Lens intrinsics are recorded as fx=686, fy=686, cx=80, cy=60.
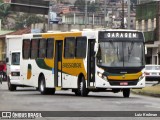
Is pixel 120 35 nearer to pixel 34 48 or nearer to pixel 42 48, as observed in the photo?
pixel 42 48

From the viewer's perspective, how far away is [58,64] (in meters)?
33.4

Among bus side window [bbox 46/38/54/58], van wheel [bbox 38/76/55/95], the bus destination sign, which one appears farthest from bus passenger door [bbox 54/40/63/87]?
the bus destination sign

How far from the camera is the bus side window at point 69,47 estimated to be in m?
32.2

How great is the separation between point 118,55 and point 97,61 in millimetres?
964

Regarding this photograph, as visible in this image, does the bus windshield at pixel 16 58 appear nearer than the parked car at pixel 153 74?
Yes

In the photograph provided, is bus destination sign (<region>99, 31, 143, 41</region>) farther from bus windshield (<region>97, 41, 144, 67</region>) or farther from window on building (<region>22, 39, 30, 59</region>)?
window on building (<region>22, 39, 30, 59</region>)

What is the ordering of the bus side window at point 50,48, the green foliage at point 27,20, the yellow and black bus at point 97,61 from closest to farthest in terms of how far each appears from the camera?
the yellow and black bus at point 97,61 → the bus side window at point 50,48 → the green foliage at point 27,20

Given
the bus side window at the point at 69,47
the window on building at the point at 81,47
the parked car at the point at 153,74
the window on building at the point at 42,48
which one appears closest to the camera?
the window on building at the point at 81,47

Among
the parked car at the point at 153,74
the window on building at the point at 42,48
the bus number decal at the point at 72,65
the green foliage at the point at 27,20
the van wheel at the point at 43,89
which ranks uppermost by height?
the window on building at the point at 42,48

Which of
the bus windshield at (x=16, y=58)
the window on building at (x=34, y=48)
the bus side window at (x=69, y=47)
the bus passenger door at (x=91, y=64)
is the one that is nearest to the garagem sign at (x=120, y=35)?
the bus passenger door at (x=91, y=64)

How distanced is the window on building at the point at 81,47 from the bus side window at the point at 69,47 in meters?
0.31

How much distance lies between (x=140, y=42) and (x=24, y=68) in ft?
30.2

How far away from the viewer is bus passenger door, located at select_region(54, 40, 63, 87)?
33312mm

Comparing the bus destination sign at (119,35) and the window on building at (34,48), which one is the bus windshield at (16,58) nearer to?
the window on building at (34,48)
